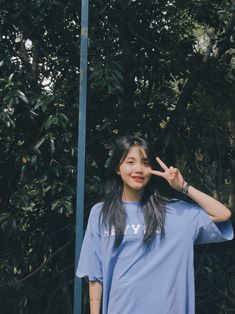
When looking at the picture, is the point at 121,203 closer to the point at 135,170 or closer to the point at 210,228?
the point at 135,170

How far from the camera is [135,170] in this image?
2248 millimetres

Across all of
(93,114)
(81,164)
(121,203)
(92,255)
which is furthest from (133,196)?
(93,114)

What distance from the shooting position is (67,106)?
3566mm

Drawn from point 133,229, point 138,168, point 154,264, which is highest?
point 138,168

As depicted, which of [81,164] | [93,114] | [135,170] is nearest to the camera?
[135,170]

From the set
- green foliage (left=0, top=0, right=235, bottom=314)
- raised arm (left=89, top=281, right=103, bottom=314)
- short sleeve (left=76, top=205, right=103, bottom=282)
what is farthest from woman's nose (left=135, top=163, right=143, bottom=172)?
green foliage (left=0, top=0, right=235, bottom=314)

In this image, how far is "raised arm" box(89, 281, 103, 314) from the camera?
7.41 ft

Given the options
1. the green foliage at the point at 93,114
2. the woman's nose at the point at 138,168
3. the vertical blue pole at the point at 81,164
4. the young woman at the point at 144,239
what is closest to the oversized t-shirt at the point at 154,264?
the young woman at the point at 144,239

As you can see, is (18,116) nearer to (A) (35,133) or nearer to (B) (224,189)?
(A) (35,133)

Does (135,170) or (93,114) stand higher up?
(93,114)

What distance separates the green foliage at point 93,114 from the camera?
11.4ft

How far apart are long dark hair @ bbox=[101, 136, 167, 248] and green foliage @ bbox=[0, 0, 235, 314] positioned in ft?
3.36

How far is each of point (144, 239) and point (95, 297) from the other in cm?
32

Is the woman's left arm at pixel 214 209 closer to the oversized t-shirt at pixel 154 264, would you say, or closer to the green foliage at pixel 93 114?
the oversized t-shirt at pixel 154 264
